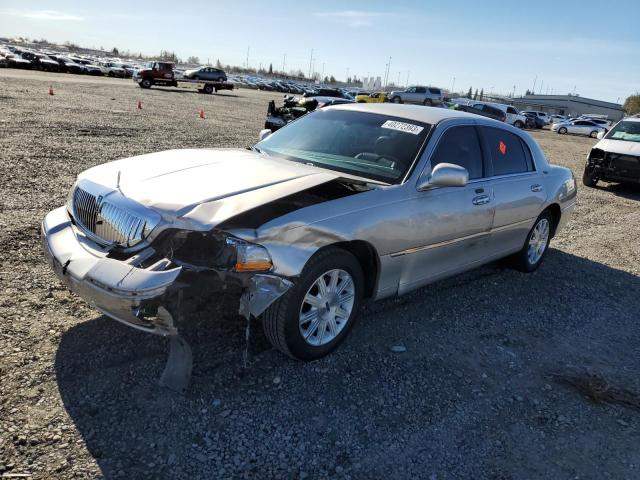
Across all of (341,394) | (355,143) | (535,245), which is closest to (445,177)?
(355,143)

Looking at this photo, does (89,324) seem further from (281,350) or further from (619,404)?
(619,404)

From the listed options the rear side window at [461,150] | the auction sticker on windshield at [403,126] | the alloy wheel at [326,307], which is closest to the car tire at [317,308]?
Result: the alloy wheel at [326,307]

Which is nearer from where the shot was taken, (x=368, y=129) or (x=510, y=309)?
(x=368, y=129)

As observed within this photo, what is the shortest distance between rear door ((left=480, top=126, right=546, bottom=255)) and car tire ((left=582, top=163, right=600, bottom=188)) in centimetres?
818

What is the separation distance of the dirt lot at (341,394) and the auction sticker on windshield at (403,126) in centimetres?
154

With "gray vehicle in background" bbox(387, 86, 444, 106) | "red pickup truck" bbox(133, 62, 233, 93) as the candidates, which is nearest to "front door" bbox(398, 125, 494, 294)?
"red pickup truck" bbox(133, 62, 233, 93)

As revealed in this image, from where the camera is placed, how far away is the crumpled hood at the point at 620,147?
1193 centimetres

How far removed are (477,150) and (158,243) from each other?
3.07 meters

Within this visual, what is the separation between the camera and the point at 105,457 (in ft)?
8.55

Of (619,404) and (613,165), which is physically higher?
(613,165)

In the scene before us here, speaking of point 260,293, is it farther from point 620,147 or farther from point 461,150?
point 620,147

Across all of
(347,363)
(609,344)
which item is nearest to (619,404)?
(609,344)

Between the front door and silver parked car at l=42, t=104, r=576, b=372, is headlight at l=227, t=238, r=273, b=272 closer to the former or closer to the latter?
silver parked car at l=42, t=104, r=576, b=372

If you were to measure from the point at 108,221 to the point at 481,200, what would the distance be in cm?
308
